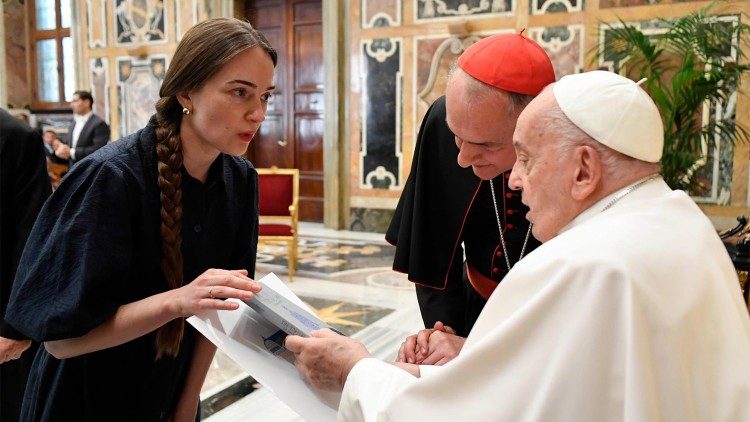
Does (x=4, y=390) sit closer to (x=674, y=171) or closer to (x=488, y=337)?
(x=488, y=337)

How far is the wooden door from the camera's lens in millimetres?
9578

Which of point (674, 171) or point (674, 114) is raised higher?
point (674, 114)

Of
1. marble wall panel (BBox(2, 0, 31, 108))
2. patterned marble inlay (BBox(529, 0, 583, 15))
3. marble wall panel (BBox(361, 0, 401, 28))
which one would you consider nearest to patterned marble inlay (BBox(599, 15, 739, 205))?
patterned marble inlay (BBox(529, 0, 583, 15))

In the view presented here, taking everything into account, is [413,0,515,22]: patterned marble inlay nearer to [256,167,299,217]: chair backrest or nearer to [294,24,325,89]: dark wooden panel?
[294,24,325,89]: dark wooden panel

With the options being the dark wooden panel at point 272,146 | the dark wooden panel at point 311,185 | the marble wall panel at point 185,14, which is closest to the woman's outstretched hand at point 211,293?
the dark wooden panel at point 311,185

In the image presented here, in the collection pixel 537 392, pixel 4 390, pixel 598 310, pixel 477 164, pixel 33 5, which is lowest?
pixel 4 390

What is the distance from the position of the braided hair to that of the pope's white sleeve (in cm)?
48

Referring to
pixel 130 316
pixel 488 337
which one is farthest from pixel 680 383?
pixel 130 316

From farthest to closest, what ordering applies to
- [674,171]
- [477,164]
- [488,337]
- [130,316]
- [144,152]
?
[674,171], [477,164], [144,152], [130,316], [488,337]

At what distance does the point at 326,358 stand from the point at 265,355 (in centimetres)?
14

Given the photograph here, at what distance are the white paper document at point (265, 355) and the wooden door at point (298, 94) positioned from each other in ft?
26.7

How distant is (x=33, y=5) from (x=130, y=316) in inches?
505

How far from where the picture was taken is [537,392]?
3.46ft

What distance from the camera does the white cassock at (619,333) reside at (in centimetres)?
101
